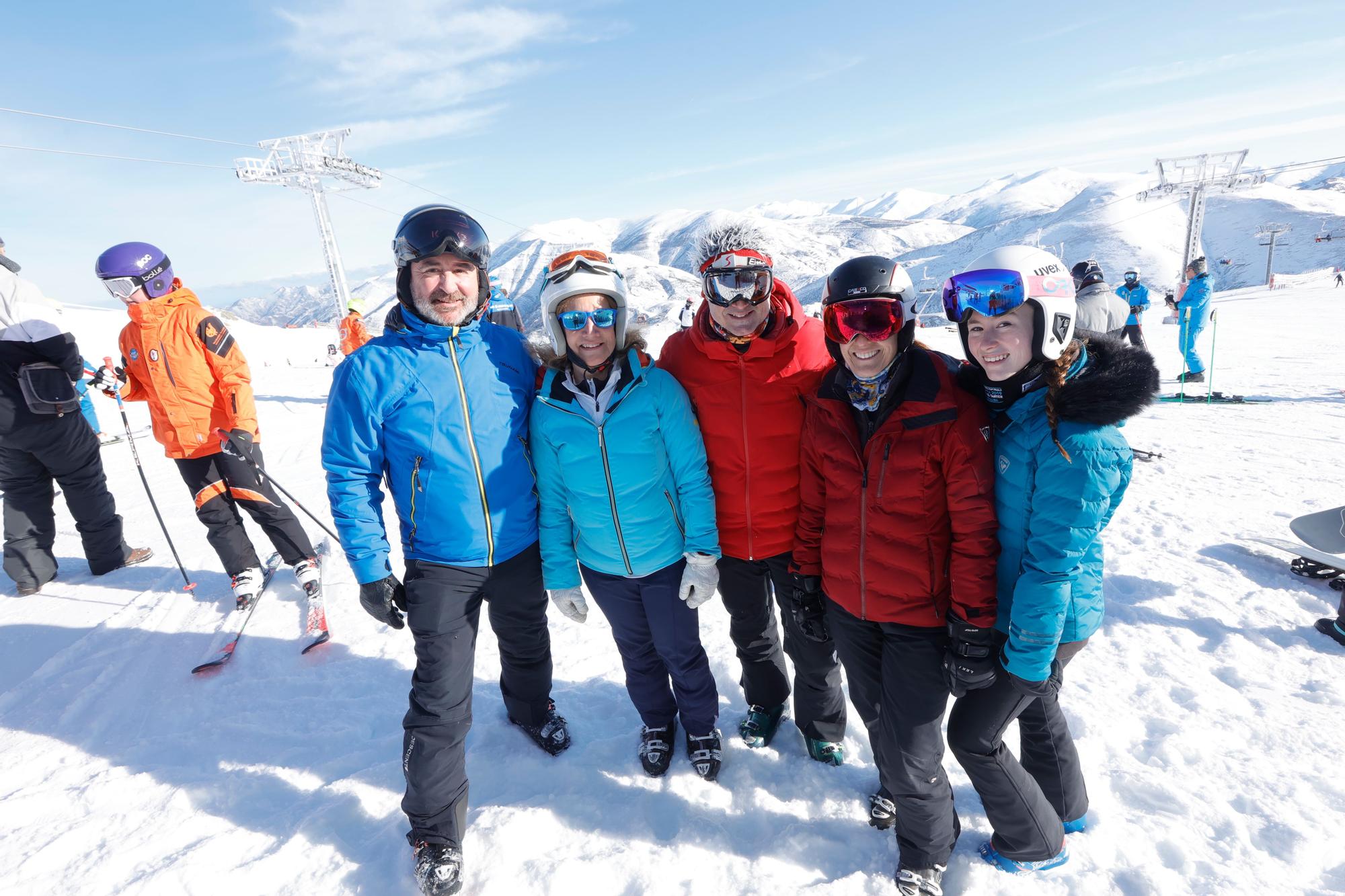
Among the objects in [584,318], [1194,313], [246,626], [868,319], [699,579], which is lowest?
[246,626]

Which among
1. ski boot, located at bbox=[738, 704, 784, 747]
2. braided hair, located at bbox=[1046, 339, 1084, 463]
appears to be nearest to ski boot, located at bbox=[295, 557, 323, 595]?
ski boot, located at bbox=[738, 704, 784, 747]

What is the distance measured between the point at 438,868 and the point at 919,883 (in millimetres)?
2005

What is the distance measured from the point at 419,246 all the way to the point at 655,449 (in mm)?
1399

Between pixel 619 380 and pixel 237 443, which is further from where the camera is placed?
pixel 237 443

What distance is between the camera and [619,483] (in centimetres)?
274

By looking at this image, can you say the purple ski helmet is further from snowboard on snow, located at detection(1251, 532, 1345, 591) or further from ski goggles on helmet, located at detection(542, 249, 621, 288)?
snowboard on snow, located at detection(1251, 532, 1345, 591)

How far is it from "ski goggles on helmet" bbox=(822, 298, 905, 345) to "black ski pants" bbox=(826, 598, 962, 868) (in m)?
1.19

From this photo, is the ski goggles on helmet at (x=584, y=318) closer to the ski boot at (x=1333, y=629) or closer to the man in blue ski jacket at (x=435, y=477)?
the man in blue ski jacket at (x=435, y=477)

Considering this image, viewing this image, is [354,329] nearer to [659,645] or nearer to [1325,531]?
[659,645]

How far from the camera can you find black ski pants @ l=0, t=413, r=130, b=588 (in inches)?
207

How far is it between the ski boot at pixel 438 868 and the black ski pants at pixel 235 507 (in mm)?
3072

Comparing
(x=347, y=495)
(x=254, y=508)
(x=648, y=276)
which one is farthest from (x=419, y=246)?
(x=648, y=276)

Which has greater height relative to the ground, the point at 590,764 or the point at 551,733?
the point at 551,733

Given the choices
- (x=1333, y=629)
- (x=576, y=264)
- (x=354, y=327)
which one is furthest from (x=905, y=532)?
(x=354, y=327)
